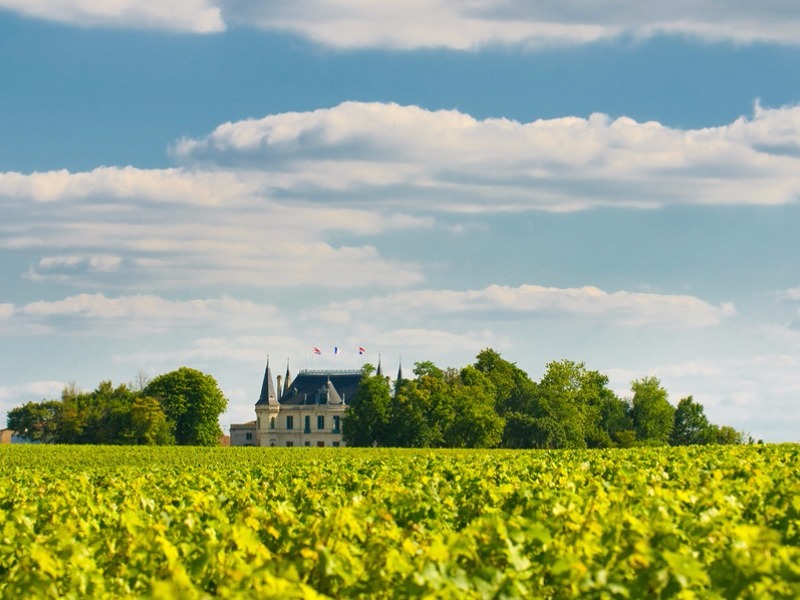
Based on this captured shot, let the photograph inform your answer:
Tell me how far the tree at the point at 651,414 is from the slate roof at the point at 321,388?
49.5 metres

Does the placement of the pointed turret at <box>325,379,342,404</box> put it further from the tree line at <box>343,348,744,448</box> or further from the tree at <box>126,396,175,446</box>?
the tree at <box>126,396,175,446</box>

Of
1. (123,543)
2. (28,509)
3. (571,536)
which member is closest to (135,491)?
(28,509)

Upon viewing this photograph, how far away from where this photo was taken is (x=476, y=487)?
15.0 m

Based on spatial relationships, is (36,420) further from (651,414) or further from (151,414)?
(651,414)

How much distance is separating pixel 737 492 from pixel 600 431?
116 meters

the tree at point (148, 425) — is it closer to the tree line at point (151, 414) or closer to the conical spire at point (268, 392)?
the tree line at point (151, 414)

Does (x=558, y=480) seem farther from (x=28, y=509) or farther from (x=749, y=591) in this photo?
(x=749, y=591)

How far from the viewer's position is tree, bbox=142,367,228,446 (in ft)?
418

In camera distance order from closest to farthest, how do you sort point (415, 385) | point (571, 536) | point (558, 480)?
point (571, 536) < point (558, 480) < point (415, 385)

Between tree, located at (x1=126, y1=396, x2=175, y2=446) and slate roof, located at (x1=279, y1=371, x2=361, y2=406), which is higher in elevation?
slate roof, located at (x1=279, y1=371, x2=361, y2=406)

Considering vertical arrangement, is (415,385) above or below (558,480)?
above

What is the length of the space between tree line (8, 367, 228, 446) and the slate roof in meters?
39.0

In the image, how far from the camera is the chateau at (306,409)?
578ft

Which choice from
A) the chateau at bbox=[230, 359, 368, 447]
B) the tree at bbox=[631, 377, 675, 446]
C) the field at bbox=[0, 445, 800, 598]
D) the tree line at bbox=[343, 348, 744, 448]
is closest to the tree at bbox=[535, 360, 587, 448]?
the tree line at bbox=[343, 348, 744, 448]
